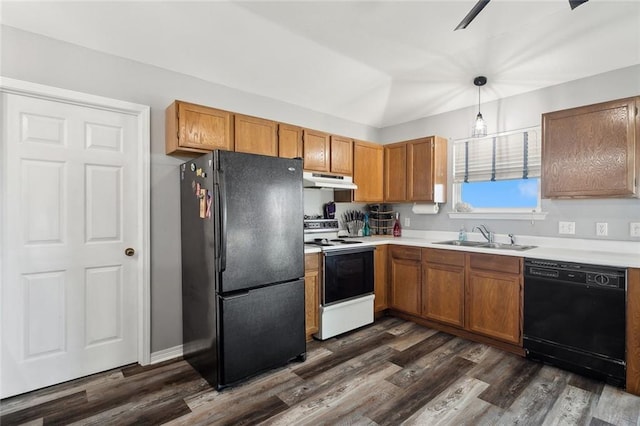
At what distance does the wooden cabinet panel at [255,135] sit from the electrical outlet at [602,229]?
300 centimetres

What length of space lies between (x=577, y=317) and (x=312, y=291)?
6.95 ft

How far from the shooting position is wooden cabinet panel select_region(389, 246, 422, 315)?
3.52 meters

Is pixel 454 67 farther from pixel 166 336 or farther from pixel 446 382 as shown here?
pixel 166 336

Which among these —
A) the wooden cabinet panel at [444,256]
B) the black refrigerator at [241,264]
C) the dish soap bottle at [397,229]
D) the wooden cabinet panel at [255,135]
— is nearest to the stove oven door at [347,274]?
the black refrigerator at [241,264]

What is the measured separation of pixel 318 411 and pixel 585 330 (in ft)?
6.78

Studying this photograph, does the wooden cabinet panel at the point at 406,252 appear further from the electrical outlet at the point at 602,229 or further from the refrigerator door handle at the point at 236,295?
the refrigerator door handle at the point at 236,295

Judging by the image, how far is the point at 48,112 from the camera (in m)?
2.29

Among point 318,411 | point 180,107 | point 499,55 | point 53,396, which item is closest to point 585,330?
point 318,411

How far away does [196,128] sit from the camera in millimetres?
2654

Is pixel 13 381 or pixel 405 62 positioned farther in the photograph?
pixel 405 62

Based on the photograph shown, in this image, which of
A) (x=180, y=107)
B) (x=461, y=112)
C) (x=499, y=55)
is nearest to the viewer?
(x=180, y=107)

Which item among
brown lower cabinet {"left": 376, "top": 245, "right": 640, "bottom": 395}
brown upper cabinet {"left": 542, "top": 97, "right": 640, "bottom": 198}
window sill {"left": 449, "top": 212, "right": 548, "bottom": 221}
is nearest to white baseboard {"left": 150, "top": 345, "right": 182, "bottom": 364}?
brown lower cabinet {"left": 376, "top": 245, "right": 640, "bottom": 395}

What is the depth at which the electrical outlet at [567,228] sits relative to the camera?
2984 millimetres

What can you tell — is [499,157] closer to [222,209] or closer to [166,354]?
[222,209]
